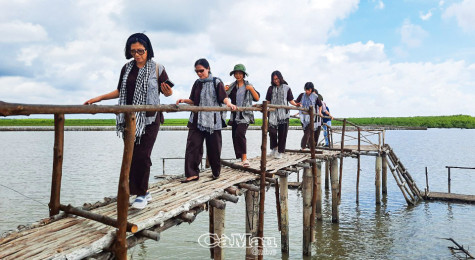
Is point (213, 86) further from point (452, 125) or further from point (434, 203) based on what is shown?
point (452, 125)

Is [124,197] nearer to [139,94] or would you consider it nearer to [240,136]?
[139,94]

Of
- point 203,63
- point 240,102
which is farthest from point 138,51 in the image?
point 240,102

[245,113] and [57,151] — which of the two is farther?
[245,113]

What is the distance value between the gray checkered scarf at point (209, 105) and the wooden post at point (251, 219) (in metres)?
2.17

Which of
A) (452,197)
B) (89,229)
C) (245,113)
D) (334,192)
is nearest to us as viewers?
(89,229)

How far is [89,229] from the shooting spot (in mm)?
3727

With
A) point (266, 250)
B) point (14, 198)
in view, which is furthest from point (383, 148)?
point (14, 198)

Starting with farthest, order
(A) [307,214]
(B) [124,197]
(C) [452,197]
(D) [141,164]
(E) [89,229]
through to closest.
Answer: (C) [452,197], (A) [307,214], (D) [141,164], (E) [89,229], (B) [124,197]

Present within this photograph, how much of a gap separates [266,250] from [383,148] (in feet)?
31.7

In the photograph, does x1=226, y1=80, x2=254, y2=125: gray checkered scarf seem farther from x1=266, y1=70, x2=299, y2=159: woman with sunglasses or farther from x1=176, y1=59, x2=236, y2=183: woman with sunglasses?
x1=266, y1=70, x2=299, y2=159: woman with sunglasses

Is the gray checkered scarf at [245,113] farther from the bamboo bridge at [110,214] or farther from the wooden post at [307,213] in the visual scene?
the wooden post at [307,213]

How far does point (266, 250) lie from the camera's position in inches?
409

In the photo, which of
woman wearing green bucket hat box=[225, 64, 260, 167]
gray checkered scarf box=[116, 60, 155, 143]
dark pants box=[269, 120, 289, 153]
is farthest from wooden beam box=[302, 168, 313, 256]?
gray checkered scarf box=[116, 60, 155, 143]

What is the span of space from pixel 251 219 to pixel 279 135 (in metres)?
2.50
